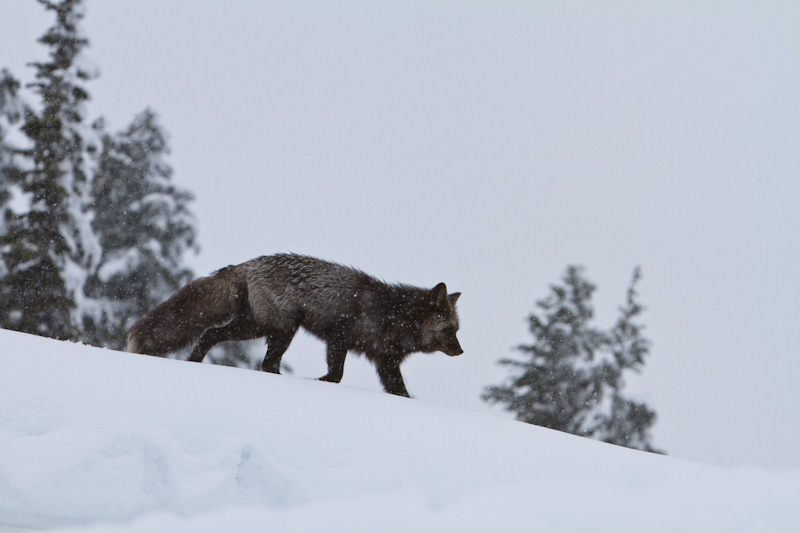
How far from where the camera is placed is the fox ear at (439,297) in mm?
9016

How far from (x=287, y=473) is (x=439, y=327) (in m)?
4.91

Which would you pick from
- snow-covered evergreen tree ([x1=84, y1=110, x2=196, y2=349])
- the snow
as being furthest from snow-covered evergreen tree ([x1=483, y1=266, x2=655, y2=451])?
the snow

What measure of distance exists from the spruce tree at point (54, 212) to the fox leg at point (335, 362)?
9.56m

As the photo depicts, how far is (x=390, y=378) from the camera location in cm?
891

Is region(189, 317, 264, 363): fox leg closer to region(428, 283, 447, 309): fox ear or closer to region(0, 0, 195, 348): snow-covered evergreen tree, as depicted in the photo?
region(428, 283, 447, 309): fox ear

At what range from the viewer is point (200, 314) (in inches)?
330

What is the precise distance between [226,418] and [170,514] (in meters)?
0.76

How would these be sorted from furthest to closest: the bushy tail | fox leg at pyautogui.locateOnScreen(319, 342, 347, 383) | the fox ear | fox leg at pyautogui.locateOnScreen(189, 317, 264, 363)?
1. the fox ear
2. fox leg at pyautogui.locateOnScreen(189, 317, 264, 363)
3. fox leg at pyautogui.locateOnScreen(319, 342, 347, 383)
4. the bushy tail

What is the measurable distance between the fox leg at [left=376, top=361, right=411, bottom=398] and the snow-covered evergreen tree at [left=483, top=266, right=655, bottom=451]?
1056 cm

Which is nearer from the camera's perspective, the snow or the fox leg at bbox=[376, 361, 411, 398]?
the snow

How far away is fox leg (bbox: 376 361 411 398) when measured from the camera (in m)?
8.88

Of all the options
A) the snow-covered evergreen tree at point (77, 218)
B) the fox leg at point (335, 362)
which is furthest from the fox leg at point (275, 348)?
the snow-covered evergreen tree at point (77, 218)

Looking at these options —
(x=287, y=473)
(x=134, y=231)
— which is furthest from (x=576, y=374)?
(x=287, y=473)

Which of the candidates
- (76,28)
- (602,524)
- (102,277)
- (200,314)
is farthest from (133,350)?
(76,28)
